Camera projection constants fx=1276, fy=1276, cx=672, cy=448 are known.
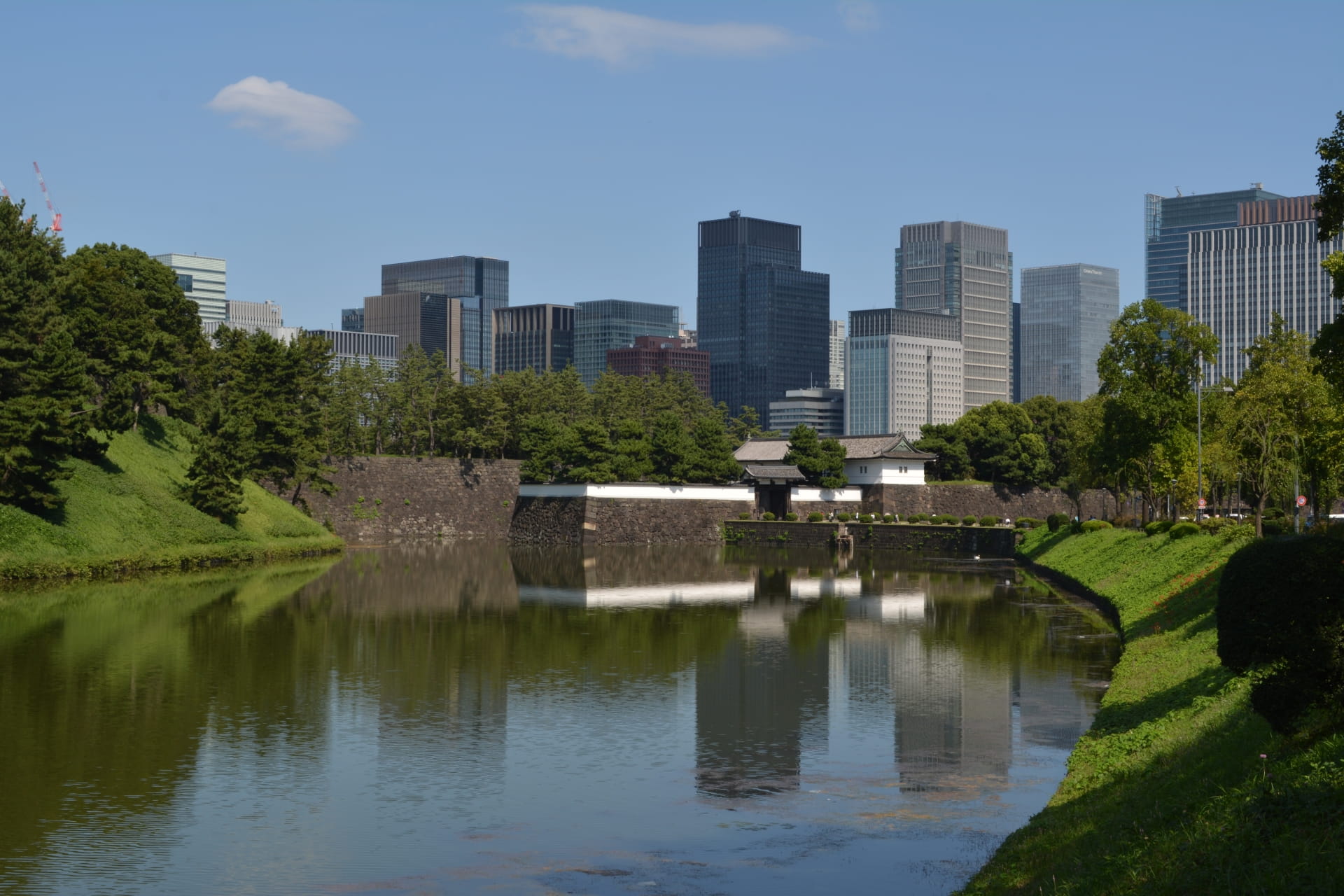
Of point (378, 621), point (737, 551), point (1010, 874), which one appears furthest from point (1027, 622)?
point (737, 551)

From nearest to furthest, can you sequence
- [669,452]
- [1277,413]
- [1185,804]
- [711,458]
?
[1185,804], [1277,413], [669,452], [711,458]

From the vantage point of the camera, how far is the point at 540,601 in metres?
43.5

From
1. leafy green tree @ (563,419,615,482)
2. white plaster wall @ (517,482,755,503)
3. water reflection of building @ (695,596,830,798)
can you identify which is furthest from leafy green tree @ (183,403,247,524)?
water reflection of building @ (695,596,830,798)

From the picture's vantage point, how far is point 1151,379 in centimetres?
5438

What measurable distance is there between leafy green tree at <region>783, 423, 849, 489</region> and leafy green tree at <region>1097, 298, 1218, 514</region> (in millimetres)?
31907

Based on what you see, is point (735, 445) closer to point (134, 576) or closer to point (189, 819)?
point (134, 576)

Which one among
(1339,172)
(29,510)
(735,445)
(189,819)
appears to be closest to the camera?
(189,819)

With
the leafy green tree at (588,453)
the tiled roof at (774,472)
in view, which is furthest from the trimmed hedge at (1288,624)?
the tiled roof at (774,472)

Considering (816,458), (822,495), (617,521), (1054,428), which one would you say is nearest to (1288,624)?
(617,521)

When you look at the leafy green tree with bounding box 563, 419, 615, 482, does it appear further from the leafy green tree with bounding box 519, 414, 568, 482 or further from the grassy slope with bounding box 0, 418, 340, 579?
the grassy slope with bounding box 0, 418, 340, 579

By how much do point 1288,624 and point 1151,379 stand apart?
4405 cm

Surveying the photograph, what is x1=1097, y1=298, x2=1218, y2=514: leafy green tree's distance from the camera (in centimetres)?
5328

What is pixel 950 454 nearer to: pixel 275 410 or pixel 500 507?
pixel 500 507

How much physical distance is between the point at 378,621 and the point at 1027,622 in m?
18.9
